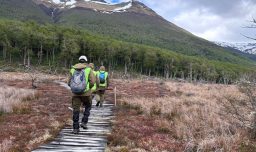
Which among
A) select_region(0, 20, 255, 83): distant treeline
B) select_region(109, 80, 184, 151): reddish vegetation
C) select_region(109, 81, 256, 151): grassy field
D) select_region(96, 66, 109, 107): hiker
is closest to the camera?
select_region(109, 81, 256, 151): grassy field

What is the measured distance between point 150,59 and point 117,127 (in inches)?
4647

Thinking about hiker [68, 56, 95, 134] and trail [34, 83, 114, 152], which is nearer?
trail [34, 83, 114, 152]

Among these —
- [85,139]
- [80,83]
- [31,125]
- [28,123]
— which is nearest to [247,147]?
[85,139]

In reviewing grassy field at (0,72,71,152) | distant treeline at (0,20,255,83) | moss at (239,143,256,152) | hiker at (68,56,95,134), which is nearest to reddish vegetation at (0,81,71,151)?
grassy field at (0,72,71,152)

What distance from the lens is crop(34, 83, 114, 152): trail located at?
10.9 metres

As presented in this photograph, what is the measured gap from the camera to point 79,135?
12820mm

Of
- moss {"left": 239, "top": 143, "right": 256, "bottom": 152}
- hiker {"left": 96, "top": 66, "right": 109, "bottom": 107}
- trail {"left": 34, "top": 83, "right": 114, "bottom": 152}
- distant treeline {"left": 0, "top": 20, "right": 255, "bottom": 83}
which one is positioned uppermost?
distant treeline {"left": 0, "top": 20, "right": 255, "bottom": 83}

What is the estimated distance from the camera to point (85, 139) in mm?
12203

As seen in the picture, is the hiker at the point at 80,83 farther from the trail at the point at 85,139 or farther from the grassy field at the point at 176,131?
the grassy field at the point at 176,131

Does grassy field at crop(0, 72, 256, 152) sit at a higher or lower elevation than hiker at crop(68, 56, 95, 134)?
lower

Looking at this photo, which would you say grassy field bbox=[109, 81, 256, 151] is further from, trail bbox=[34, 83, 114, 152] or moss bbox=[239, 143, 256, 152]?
trail bbox=[34, 83, 114, 152]

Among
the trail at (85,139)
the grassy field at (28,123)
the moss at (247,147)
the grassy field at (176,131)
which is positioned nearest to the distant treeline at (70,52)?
the grassy field at (176,131)

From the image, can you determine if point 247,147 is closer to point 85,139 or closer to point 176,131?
point 176,131

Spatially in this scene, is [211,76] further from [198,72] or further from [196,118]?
[196,118]
